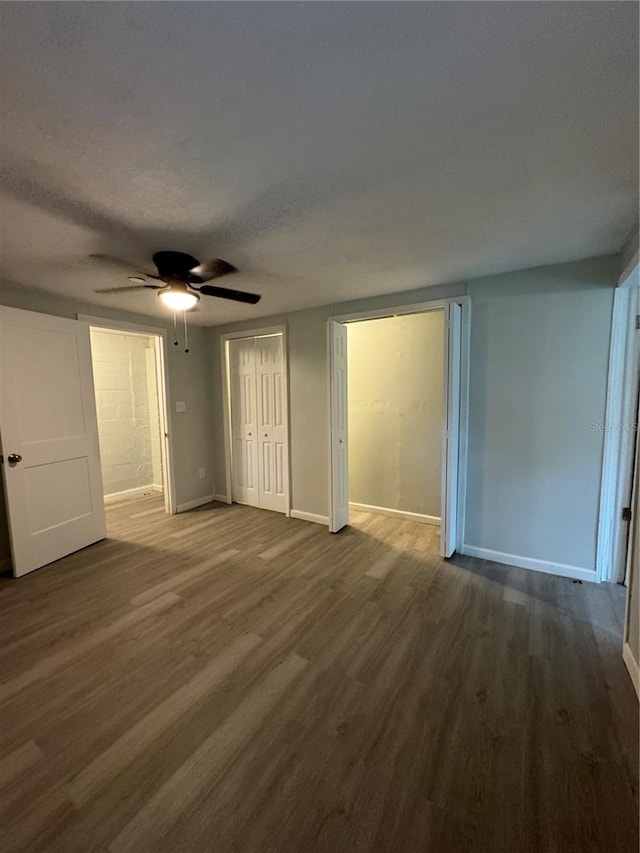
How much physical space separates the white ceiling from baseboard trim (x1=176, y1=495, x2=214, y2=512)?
301cm

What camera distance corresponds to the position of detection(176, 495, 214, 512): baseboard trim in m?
4.39

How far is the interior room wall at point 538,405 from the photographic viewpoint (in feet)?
8.38

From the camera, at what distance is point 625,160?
142cm

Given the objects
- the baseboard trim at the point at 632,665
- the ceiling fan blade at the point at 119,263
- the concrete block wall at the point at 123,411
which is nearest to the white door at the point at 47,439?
the ceiling fan blade at the point at 119,263

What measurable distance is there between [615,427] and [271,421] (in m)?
3.21

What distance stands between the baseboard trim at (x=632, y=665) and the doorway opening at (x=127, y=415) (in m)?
4.56

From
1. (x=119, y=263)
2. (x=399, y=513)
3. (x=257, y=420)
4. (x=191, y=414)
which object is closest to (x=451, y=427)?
(x=399, y=513)

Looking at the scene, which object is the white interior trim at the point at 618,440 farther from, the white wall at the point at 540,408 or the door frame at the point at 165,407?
the door frame at the point at 165,407

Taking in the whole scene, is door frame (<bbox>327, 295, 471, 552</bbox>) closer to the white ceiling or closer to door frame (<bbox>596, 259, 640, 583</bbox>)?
the white ceiling

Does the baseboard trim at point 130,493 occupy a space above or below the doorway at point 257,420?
below

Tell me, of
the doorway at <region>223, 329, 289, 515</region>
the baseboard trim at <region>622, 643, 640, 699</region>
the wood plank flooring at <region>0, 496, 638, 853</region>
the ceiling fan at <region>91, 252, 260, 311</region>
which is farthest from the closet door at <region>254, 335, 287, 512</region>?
the baseboard trim at <region>622, 643, 640, 699</region>

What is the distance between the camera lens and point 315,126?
1.23 metres

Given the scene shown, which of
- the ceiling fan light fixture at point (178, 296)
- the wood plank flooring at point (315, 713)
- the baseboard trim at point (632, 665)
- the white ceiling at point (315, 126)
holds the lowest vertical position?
the wood plank flooring at point (315, 713)

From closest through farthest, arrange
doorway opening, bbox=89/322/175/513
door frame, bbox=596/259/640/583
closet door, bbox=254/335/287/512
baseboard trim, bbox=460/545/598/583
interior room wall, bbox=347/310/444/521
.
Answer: door frame, bbox=596/259/640/583 < baseboard trim, bbox=460/545/598/583 < interior room wall, bbox=347/310/444/521 < closet door, bbox=254/335/287/512 < doorway opening, bbox=89/322/175/513
